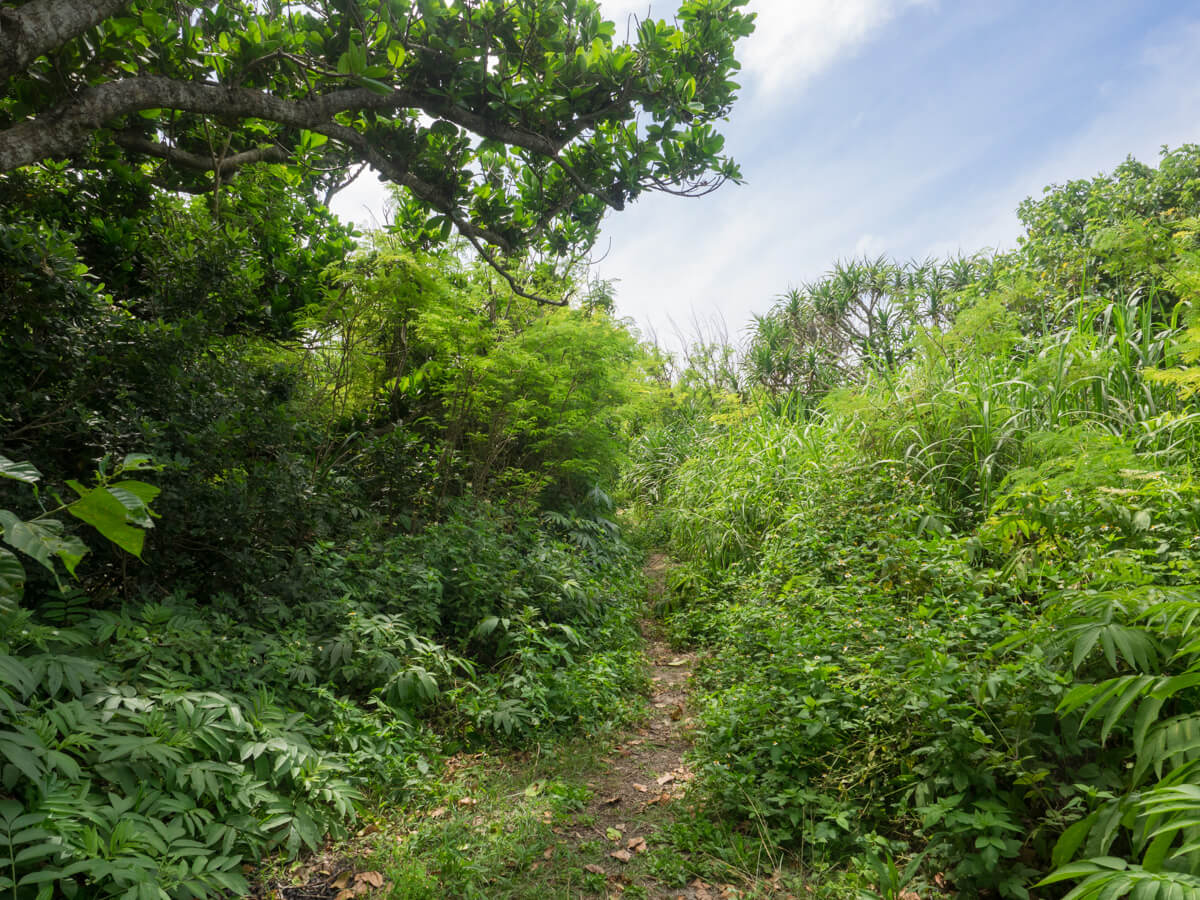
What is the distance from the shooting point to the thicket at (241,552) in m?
1.92

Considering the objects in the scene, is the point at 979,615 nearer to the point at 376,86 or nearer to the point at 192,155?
the point at 376,86

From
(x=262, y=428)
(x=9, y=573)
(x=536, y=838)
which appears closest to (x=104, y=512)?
(x=9, y=573)

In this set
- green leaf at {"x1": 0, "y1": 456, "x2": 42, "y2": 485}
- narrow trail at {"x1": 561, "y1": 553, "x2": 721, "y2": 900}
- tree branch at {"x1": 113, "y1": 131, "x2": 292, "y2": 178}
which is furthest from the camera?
tree branch at {"x1": 113, "y1": 131, "x2": 292, "y2": 178}

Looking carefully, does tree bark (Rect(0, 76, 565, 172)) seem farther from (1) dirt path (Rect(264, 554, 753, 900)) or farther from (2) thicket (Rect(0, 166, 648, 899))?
(1) dirt path (Rect(264, 554, 753, 900))

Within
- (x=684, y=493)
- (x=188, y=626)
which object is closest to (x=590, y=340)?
(x=684, y=493)

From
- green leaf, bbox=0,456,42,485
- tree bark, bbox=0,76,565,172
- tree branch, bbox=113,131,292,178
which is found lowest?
green leaf, bbox=0,456,42,485

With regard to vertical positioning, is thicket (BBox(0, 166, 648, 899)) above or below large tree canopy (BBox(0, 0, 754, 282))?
below

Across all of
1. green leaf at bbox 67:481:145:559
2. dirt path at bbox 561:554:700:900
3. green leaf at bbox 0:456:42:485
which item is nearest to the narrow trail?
dirt path at bbox 561:554:700:900

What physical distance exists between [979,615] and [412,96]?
13.7 ft

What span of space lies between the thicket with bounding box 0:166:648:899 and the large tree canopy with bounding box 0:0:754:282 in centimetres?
59

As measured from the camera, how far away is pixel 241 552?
11.0 feet

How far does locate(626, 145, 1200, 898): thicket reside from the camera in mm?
1916

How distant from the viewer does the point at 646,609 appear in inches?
228

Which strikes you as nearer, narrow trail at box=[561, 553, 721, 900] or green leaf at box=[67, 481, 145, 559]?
green leaf at box=[67, 481, 145, 559]
